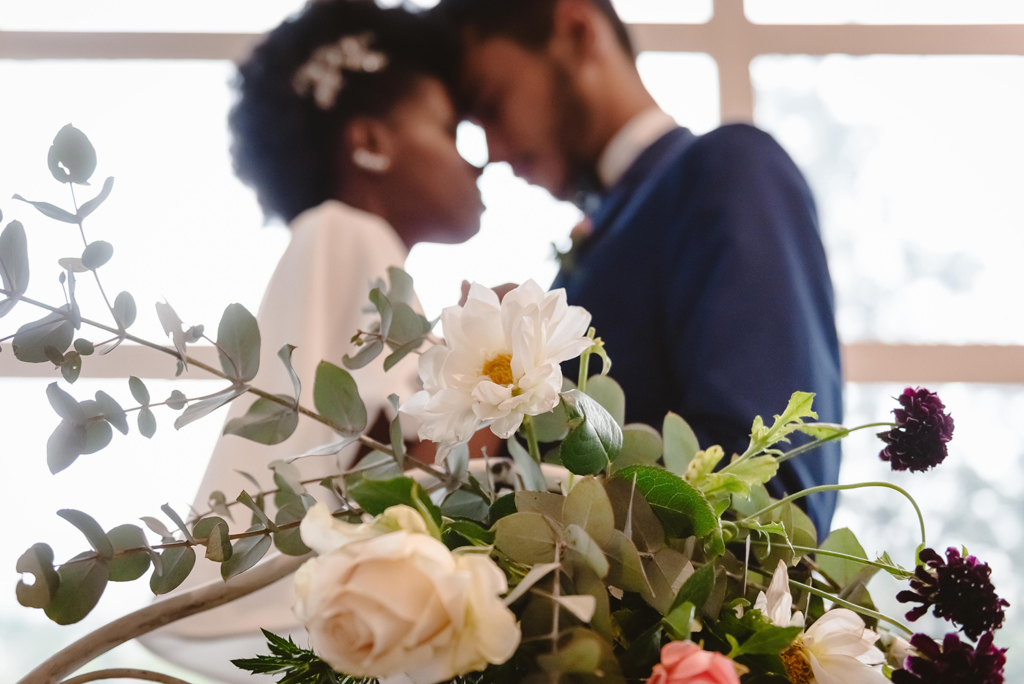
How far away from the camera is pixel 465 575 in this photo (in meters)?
0.18

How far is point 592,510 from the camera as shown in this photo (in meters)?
0.24

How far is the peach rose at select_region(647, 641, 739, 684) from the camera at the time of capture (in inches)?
7.4

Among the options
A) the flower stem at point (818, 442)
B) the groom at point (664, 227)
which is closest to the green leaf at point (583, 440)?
the flower stem at point (818, 442)

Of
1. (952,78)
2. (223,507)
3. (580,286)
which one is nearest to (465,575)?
(223,507)

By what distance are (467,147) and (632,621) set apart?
859 millimetres

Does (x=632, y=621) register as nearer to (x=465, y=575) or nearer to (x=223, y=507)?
(x=465, y=575)

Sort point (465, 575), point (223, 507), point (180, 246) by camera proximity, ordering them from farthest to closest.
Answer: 1. point (180, 246)
2. point (223, 507)
3. point (465, 575)

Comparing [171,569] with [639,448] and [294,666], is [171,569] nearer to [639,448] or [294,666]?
[294,666]

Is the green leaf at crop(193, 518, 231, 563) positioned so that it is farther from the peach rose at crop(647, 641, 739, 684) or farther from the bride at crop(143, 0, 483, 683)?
the bride at crop(143, 0, 483, 683)

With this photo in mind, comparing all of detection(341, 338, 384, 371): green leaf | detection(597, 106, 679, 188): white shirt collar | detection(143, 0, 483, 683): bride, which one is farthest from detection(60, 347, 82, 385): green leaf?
detection(597, 106, 679, 188): white shirt collar

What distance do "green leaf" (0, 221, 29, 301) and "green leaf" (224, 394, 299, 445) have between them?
0.10 metres

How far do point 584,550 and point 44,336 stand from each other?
0.72ft

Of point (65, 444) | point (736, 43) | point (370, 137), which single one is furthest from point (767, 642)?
point (736, 43)

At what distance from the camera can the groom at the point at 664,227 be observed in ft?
2.22
